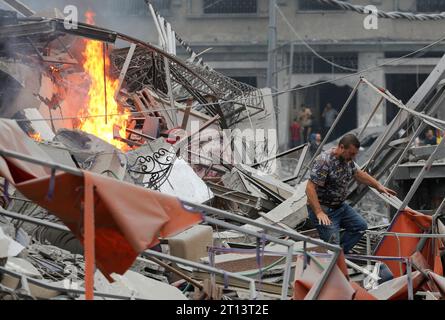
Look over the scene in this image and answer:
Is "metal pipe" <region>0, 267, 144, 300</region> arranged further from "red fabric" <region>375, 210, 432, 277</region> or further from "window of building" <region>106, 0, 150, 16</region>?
"window of building" <region>106, 0, 150, 16</region>

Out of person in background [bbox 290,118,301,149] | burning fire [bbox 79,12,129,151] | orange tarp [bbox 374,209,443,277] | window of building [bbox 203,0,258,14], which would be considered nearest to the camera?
orange tarp [bbox 374,209,443,277]

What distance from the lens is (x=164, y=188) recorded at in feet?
41.4

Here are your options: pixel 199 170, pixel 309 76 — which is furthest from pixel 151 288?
pixel 309 76

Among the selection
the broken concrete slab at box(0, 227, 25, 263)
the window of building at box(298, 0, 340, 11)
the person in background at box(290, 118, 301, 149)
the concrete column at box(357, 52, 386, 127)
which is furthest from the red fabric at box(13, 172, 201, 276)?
the window of building at box(298, 0, 340, 11)

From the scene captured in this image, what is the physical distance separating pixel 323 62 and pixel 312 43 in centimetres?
79

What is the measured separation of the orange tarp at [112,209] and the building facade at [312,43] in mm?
28404

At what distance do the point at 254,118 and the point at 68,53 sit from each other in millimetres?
4285

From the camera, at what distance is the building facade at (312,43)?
117ft

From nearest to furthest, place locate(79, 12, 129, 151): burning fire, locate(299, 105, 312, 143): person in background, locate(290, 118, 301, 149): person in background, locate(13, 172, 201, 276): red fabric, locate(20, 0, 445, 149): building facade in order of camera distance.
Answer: locate(13, 172, 201, 276): red fabric → locate(79, 12, 129, 151): burning fire → locate(290, 118, 301, 149): person in background → locate(299, 105, 312, 143): person in background → locate(20, 0, 445, 149): building facade

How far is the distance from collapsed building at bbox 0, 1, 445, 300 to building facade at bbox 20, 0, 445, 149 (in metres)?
15.1

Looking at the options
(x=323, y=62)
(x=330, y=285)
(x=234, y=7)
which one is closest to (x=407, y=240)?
(x=330, y=285)

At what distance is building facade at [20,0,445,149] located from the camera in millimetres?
35781

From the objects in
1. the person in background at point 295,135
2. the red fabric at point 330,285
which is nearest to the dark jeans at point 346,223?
the red fabric at point 330,285
